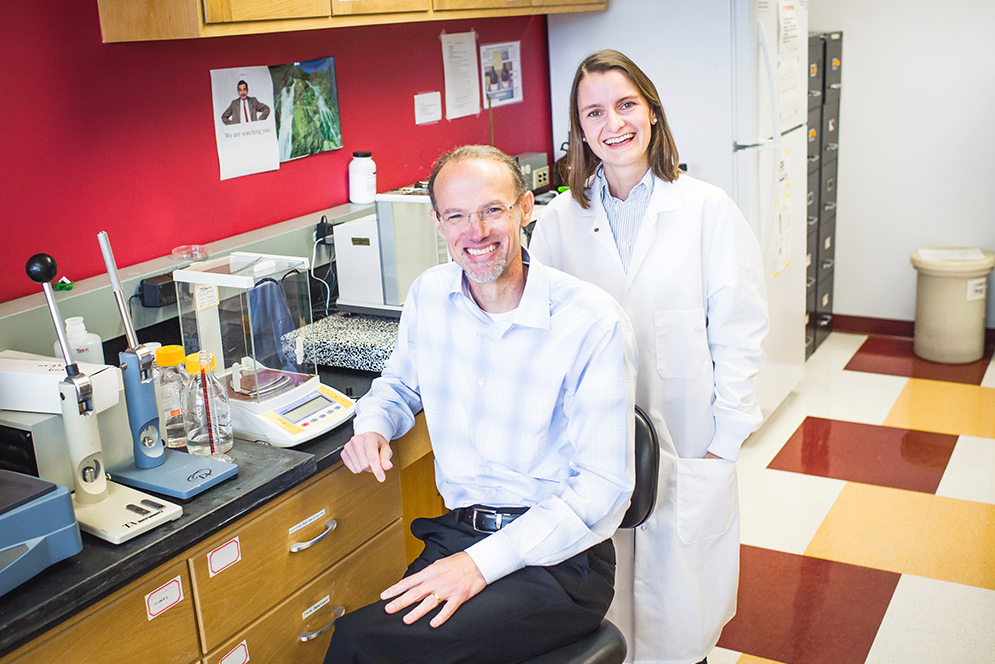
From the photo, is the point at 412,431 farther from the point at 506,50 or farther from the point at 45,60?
the point at 506,50

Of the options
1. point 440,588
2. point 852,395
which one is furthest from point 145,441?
point 852,395

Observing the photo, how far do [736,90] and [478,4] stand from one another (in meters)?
1.09

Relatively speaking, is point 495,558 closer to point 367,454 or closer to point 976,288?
point 367,454

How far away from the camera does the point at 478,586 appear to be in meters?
1.57

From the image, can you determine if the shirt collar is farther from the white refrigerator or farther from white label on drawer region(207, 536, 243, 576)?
the white refrigerator

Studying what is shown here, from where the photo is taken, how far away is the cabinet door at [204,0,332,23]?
1.92 metres

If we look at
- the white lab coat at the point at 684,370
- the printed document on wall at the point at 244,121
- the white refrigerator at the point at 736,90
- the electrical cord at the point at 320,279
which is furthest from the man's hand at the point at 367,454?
the white refrigerator at the point at 736,90

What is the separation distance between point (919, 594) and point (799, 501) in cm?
61

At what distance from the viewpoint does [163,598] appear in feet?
4.95

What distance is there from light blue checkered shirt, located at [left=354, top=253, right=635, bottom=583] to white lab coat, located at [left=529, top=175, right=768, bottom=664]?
32cm

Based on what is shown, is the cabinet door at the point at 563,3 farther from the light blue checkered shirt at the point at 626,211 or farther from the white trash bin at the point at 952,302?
the white trash bin at the point at 952,302

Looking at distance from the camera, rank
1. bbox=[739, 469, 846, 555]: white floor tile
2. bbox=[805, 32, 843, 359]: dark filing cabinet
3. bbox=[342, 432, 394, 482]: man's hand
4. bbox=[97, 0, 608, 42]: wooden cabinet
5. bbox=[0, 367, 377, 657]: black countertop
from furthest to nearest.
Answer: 1. bbox=[805, 32, 843, 359]: dark filing cabinet
2. bbox=[739, 469, 846, 555]: white floor tile
3. bbox=[97, 0, 608, 42]: wooden cabinet
4. bbox=[342, 432, 394, 482]: man's hand
5. bbox=[0, 367, 377, 657]: black countertop

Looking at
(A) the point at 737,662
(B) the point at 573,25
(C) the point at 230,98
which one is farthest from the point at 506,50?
(A) the point at 737,662

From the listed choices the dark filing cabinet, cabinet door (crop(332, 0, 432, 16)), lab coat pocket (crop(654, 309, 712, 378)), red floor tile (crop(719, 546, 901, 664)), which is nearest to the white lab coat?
lab coat pocket (crop(654, 309, 712, 378))
